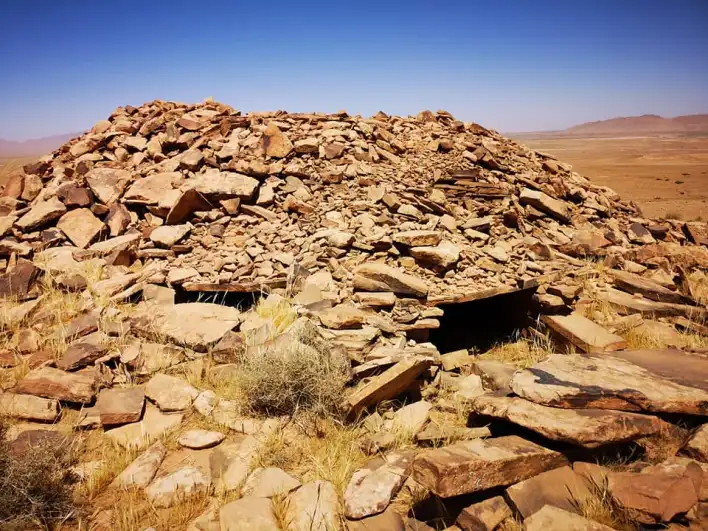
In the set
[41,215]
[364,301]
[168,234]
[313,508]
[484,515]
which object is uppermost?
[41,215]

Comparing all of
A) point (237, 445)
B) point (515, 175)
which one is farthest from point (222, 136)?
point (237, 445)

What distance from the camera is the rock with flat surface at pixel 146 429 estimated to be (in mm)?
3174

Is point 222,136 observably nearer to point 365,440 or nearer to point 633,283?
point 365,440

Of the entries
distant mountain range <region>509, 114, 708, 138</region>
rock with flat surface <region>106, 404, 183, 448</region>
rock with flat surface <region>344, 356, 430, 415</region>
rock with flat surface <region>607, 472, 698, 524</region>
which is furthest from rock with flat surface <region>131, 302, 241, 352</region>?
distant mountain range <region>509, 114, 708, 138</region>

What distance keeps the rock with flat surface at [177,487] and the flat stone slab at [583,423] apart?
2.14 meters

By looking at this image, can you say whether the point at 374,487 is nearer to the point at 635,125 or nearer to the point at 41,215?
the point at 41,215

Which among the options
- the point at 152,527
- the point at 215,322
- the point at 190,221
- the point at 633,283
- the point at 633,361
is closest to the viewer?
the point at 152,527

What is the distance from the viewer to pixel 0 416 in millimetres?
3234

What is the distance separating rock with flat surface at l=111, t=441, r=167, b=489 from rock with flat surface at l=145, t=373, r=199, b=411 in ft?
1.57

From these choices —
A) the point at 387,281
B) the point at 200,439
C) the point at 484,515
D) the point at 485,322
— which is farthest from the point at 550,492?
the point at 485,322

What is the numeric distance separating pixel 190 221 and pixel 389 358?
3.92m

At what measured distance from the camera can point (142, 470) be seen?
113 inches

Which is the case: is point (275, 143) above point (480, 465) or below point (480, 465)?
above

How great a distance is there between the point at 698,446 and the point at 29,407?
482 cm
